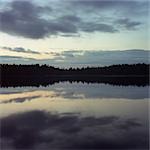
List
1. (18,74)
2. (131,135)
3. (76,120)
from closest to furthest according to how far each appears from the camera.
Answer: (131,135) < (76,120) < (18,74)

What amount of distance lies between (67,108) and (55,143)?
5718 millimetres

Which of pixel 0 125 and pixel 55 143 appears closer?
pixel 55 143

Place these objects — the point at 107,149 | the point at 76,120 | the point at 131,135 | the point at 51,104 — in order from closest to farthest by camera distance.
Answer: the point at 107,149, the point at 131,135, the point at 76,120, the point at 51,104

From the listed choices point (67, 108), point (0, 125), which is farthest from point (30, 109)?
point (0, 125)

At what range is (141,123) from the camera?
940 cm

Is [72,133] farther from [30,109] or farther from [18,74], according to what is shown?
[18,74]

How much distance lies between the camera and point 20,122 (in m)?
9.66

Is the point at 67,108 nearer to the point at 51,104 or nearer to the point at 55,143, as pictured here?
the point at 51,104

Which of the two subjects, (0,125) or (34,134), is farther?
(0,125)

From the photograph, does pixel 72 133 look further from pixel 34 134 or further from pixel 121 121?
pixel 121 121

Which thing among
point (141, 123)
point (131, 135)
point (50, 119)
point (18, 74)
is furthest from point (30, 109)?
point (18, 74)

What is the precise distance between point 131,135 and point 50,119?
2990 mm

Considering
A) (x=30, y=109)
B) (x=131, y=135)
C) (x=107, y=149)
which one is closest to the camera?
(x=107, y=149)

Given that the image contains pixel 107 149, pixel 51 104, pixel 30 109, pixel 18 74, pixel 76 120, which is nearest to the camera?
pixel 107 149
